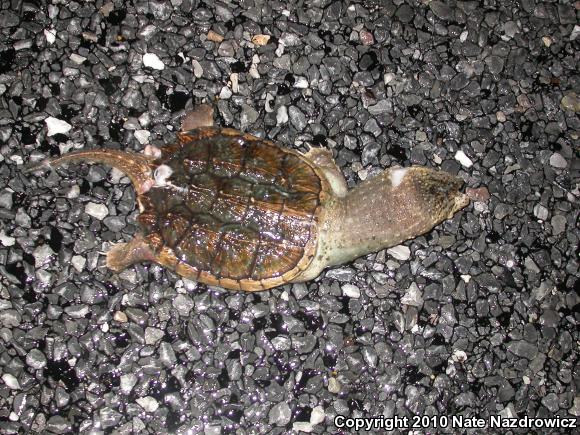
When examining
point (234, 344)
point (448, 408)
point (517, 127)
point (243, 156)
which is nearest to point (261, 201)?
point (243, 156)

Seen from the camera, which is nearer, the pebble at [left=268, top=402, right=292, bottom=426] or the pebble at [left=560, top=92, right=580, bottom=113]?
the pebble at [left=268, top=402, right=292, bottom=426]

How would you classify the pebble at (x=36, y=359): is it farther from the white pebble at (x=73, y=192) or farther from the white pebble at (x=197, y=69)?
the white pebble at (x=197, y=69)

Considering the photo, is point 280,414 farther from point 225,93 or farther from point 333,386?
point 225,93

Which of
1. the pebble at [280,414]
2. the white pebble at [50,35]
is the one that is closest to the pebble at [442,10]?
the white pebble at [50,35]

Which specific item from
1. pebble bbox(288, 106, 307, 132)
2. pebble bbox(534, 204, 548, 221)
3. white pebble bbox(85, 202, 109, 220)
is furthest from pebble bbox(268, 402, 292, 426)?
pebble bbox(534, 204, 548, 221)

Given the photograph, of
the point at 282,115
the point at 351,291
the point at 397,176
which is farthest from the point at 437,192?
the point at 282,115

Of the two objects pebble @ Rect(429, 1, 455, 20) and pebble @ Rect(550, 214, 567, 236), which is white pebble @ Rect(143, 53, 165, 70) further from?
pebble @ Rect(550, 214, 567, 236)
